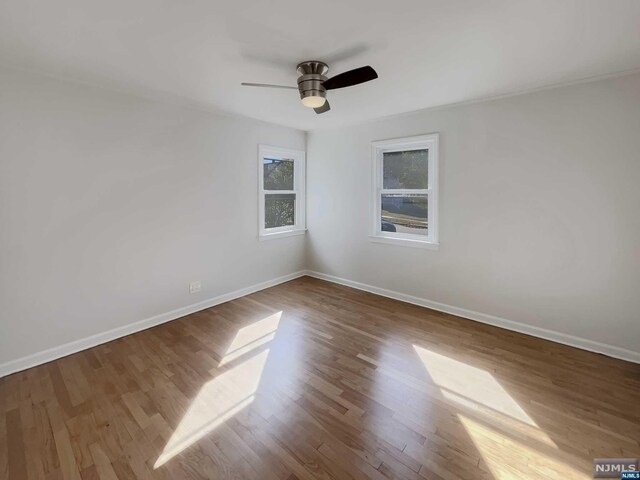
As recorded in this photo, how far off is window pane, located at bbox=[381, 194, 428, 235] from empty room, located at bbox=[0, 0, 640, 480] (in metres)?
0.02

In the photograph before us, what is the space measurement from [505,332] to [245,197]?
3.46 meters

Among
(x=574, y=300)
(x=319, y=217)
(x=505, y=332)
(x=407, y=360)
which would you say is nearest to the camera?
(x=407, y=360)

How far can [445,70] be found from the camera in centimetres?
244

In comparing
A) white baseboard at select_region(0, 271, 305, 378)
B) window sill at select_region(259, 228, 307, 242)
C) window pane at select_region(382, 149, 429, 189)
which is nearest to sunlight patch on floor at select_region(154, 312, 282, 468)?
white baseboard at select_region(0, 271, 305, 378)

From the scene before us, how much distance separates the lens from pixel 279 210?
15.4 feet

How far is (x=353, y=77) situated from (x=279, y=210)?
2.82 metres

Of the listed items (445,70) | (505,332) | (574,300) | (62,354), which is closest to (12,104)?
(62,354)

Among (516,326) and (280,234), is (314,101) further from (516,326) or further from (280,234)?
(516,326)

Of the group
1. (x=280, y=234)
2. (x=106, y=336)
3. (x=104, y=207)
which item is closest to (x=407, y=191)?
(x=280, y=234)

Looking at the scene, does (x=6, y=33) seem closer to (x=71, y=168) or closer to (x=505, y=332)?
(x=71, y=168)

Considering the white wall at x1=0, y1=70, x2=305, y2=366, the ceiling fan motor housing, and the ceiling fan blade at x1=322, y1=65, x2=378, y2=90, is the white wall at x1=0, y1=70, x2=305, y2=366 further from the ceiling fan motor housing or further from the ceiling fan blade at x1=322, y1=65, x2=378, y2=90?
the ceiling fan blade at x1=322, y1=65, x2=378, y2=90

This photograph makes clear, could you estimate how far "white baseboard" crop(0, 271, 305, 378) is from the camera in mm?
2451

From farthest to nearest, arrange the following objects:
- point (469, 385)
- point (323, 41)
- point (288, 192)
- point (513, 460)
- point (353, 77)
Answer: point (288, 192)
point (469, 385)
point (353, 77)
point (323, 41)
point (513, 460)

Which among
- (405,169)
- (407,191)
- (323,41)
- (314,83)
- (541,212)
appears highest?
(323,41)
